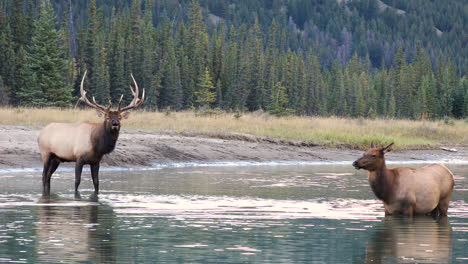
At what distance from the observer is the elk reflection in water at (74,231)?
11158mm

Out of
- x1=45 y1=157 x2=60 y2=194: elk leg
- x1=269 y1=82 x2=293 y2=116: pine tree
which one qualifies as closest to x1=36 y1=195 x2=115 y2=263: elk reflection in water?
x1=45 y1=157 x2=60 y2=194: elk leg

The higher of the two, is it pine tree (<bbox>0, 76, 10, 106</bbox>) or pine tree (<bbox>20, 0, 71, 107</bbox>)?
pine tree (<bbox>20, 0, 71, 107</bbox>)

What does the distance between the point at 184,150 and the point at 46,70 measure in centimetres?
3755

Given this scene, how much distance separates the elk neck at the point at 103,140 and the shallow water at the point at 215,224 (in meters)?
0.87

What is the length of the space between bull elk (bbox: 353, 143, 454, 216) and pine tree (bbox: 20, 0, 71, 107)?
4927cm

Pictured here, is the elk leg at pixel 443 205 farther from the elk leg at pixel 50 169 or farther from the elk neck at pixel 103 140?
the elk leg at pixel 50 169

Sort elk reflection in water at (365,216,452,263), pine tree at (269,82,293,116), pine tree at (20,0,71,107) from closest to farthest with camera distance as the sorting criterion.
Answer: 1. elk reflection in water at (365,216,452,263)
2. pine tree at (20,0,71,107)
3. pine tree at (269,82,293,116)

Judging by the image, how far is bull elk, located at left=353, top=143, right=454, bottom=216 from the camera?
1575cm

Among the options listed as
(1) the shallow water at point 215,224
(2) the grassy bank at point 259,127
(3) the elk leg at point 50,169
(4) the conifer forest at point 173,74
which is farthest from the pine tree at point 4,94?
(3) the elk leg at point 50,169

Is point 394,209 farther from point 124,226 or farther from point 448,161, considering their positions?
point 448,161

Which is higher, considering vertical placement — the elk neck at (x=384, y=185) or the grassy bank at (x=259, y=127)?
the elk neck at (x=384, y=185)

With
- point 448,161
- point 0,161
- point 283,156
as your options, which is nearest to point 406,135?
point 448,161

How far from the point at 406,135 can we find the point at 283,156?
1407 centimetres

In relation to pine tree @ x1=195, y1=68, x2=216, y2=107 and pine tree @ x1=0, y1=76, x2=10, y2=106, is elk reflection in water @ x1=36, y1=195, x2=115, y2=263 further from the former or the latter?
pine tree @ x1=195, y1=68, x2=216, y2=107
